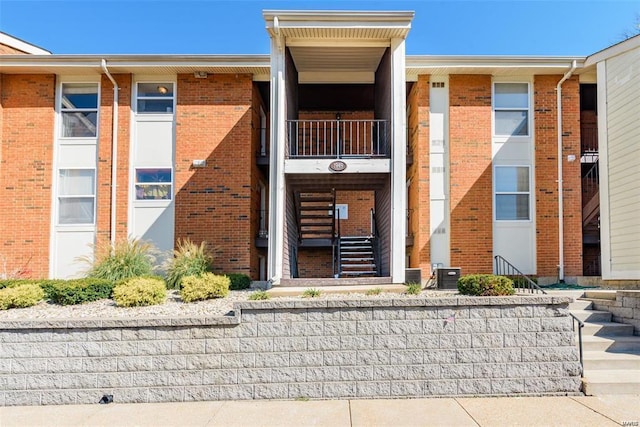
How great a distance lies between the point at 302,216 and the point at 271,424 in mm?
7869

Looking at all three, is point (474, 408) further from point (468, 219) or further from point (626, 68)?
point (626, 68)

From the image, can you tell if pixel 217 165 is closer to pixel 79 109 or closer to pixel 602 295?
pixel 79 109

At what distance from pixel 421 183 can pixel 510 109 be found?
11.1ft

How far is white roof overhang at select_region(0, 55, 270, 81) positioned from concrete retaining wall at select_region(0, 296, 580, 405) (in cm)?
777

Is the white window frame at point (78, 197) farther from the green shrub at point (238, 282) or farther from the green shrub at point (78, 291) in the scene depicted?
the green shrub at point (238, 282)

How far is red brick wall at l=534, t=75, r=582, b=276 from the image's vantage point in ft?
37.7

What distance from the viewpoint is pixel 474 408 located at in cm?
532

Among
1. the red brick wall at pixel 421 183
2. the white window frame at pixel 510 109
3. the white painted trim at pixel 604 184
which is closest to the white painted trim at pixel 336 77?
the red brick wall at pixel 421 183

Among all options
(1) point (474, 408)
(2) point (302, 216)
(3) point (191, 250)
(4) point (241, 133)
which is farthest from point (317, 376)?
(4) point (241, 133)

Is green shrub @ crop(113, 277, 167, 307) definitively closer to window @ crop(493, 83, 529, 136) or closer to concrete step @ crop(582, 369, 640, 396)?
concrete step @ crop(582, 369, 640, 396)

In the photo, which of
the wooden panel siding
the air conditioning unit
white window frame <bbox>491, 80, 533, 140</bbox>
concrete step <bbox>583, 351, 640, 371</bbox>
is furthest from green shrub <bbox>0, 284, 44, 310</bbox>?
the wooden panel siding

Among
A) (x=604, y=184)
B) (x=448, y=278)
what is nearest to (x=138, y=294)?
(x=448, y=278)

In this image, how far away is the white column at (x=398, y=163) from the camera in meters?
8.89

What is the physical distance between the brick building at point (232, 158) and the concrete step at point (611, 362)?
521 centimetres
